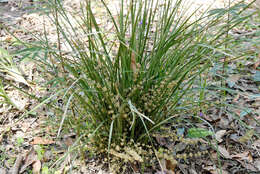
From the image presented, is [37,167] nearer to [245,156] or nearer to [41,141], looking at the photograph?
[41,141]

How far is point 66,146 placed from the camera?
4.45ft

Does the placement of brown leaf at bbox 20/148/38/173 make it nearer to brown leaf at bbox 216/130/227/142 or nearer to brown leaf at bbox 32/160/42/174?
brown leaf at bbox 32/160/42/174

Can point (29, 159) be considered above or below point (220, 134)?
below

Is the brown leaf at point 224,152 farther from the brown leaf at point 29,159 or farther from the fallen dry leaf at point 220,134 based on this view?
the brown leaf at point 29,159

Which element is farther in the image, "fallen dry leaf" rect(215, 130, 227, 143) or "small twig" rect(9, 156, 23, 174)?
"fallen dry leaf" rect(215, 130, 227, 143)

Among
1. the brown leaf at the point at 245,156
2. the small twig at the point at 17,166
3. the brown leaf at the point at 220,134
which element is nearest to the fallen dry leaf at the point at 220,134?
the brown leaf at the point at 220,134

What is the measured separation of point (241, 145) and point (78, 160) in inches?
36.3

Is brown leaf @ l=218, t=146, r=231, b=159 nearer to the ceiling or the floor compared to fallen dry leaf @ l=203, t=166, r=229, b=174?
A: nearer to the ceiling

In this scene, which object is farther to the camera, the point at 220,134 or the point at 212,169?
the point at 220,134

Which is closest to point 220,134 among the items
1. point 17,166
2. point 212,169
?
point 212,169

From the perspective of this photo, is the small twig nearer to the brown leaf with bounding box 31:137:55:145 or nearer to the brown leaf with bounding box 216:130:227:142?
the brown leaf with bounding box 31:137:55:145

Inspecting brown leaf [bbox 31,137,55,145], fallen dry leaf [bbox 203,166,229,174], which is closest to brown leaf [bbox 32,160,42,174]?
brown leaf [bbox 31,137,55,145]

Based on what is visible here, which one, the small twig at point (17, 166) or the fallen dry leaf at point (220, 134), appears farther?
the fallen dry leaf at point (220, 134)

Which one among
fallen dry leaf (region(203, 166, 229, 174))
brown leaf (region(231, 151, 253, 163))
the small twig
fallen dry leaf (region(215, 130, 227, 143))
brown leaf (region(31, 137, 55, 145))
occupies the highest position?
fallen dry leaf (region(215, 130, 227, 143))
